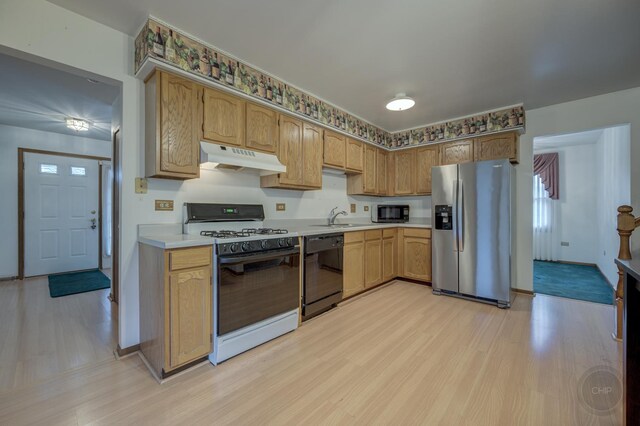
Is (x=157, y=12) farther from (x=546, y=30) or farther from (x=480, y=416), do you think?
(x=480, y=416)

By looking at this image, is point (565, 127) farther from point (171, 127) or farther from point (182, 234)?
point (182, 234)

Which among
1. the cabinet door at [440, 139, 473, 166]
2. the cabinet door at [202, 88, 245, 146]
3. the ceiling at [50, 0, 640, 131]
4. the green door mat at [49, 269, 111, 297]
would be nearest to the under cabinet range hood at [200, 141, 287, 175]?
the cabinet door at [202, 88, 245, 146]

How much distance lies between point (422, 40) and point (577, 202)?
593 cm

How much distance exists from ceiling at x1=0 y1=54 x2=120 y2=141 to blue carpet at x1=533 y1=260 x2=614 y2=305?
6.11 meters

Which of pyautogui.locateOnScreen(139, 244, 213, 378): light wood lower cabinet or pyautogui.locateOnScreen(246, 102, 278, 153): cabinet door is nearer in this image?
pyautogui.locateOnScreen(139, 244, 213, 378): light wood lower cabinet

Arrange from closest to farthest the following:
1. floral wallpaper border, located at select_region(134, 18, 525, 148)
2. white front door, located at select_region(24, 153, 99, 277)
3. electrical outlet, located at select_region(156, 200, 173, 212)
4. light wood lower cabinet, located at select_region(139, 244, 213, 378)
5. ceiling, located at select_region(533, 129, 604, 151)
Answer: light wood lower cabinet, located at select_region(139, 244, 213, 378), floral wallpaper border, located at select_region(134, 18, 525, 148), electrical outlet, located at select_region(156, 200, 173, 212), white front door, located at select_region(24, 153, 99, 277), ceiling, located at select_region(533, 129, 604, 151)

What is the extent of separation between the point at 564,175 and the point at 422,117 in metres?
4.22

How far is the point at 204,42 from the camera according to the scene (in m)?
2.22

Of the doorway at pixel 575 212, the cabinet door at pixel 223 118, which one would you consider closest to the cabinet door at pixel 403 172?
the doorway at pixel 575 212

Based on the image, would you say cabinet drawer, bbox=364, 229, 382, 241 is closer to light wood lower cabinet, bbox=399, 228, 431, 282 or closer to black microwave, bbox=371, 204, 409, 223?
light wood lower cabinet, bbox=399, 228, 431, 282

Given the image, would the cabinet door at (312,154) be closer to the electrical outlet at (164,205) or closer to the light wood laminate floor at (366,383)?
the electrical outlet at (164,205)

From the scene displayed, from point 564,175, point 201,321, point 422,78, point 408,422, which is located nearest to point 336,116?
point 422,78

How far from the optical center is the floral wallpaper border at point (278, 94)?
2.01 meters

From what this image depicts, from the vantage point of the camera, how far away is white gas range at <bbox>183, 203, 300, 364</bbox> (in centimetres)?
199
